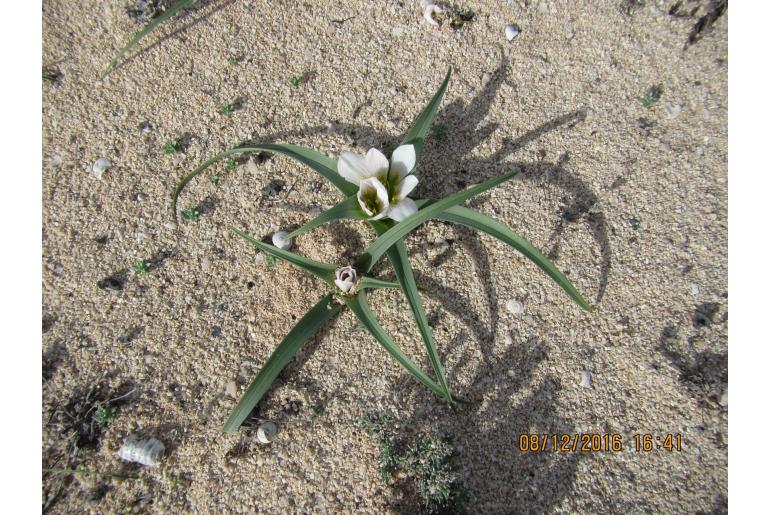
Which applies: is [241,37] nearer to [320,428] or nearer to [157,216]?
[157,216]

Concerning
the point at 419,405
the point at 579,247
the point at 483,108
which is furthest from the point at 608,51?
the point at 419,405

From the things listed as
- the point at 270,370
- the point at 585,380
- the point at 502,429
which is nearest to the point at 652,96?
the point at 585,380

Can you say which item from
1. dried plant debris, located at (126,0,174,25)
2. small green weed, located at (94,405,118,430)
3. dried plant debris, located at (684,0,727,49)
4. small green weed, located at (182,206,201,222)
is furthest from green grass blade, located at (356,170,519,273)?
dried plant debris, located at (126,0,174,25)

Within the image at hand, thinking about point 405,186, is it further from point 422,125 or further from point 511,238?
point 511,238

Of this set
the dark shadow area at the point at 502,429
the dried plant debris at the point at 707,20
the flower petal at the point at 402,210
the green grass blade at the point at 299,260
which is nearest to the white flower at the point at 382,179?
the flower petal at the point at 402,210

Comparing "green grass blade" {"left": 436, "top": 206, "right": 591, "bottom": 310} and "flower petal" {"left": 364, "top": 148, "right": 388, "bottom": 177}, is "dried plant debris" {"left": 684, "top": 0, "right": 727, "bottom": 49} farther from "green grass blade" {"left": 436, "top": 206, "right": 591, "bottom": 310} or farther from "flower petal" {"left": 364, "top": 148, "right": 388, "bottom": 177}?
"flower petal" {"left": 364, "top": 148, "right": 388, "bottom": 177}

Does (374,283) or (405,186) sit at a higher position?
(405,186)
